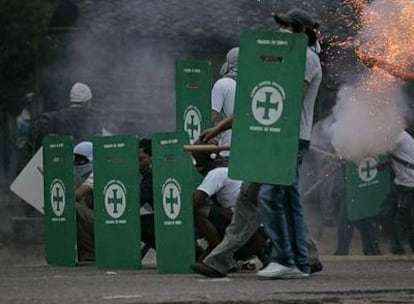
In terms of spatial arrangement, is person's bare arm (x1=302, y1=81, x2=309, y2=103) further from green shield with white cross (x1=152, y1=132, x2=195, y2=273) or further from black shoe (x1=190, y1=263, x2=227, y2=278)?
black shoe (x1=190, y1=263, x2=227, y2=278)

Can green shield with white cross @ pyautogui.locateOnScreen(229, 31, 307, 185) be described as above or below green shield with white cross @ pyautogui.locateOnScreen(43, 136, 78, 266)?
above

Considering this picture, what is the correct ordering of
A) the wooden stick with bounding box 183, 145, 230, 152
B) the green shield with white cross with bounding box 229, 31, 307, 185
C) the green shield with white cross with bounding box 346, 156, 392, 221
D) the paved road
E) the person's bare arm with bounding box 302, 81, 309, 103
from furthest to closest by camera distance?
the green shield with white cross with bounding box 346, 156, 392, 221 < the wooden stick with bounding box 183, 145, 230, 152 < the person's bare arm with bounding box 302, 81, 309, 103 < the green shield with white cross with bounding box 229, 31, 307, 185 < the paved road

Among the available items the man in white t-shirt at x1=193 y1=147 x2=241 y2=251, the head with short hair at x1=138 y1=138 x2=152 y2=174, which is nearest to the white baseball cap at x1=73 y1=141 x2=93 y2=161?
the head with short hair at x1=138 y1=138 x2=152 y2=174

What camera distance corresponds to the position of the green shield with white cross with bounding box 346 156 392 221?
17.0m

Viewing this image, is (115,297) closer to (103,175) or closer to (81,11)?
(103,175)

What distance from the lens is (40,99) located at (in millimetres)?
25188

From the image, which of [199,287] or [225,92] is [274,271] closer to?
[199,287]

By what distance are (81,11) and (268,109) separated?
33.7 feet

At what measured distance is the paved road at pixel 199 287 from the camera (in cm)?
1030

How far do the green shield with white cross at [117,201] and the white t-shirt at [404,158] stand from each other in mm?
3418

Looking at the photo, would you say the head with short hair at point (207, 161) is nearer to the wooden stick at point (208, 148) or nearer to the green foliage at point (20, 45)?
the wooden stick at point (208, 148)

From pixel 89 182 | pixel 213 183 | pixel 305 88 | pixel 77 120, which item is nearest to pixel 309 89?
pixel 305 88

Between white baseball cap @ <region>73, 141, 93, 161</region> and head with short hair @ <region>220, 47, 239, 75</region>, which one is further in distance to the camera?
white baseball cap @ <region>73, 141, 93, 161</region>

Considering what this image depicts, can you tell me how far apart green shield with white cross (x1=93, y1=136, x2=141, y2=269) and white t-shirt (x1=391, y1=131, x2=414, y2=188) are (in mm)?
3418
